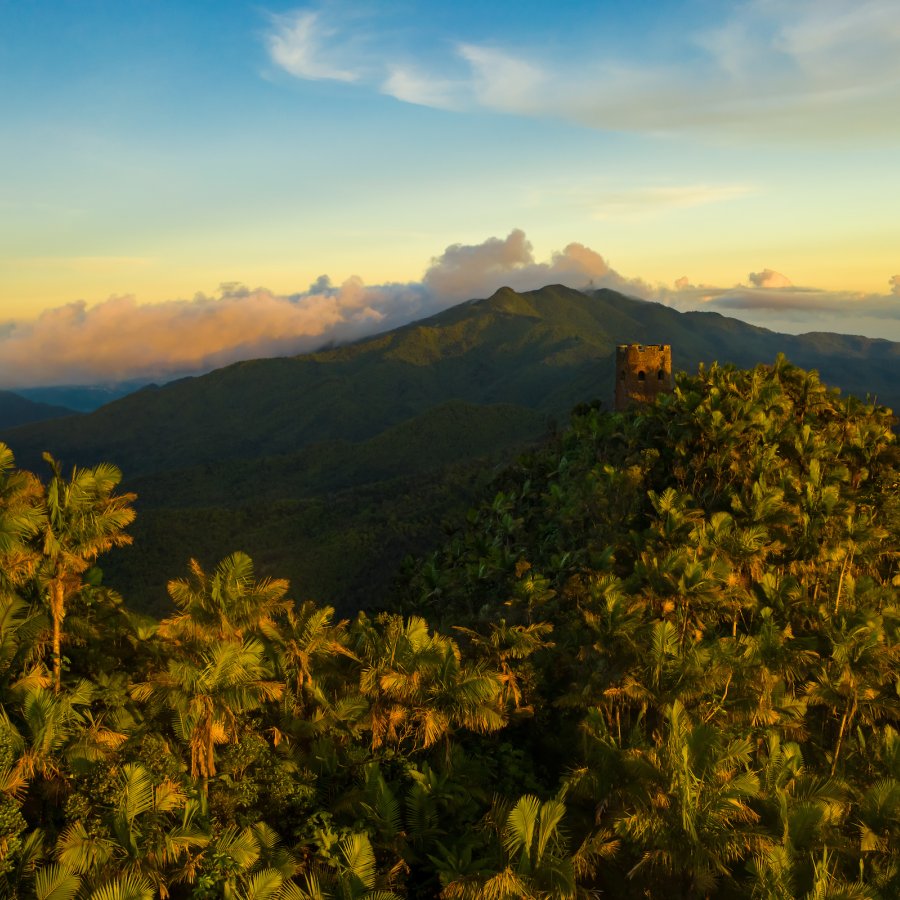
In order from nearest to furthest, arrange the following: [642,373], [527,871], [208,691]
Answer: [527,871]
[208,691]
[642,373]

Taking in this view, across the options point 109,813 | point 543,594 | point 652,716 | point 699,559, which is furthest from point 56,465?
point 699,559

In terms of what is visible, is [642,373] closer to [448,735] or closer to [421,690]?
[448,735]

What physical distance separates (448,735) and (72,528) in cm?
1067

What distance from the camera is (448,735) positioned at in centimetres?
2048

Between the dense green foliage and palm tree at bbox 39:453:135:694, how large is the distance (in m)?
0.07

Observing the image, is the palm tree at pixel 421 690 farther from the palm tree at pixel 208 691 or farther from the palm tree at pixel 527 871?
the palm tree at pixel 527 871

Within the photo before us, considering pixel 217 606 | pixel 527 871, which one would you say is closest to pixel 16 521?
pixel 217 606

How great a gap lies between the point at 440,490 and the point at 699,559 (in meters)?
74.9

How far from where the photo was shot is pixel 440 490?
328ft

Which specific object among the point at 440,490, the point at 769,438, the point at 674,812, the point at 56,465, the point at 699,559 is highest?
the point at 56,465

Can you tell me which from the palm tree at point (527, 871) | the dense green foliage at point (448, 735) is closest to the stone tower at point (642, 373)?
the dense green foliage at point (448, 735)

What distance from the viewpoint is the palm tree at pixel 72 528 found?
18.2 metres

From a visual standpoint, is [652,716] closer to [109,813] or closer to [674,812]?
[674,812]

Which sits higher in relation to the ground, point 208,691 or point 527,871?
point 208,691
